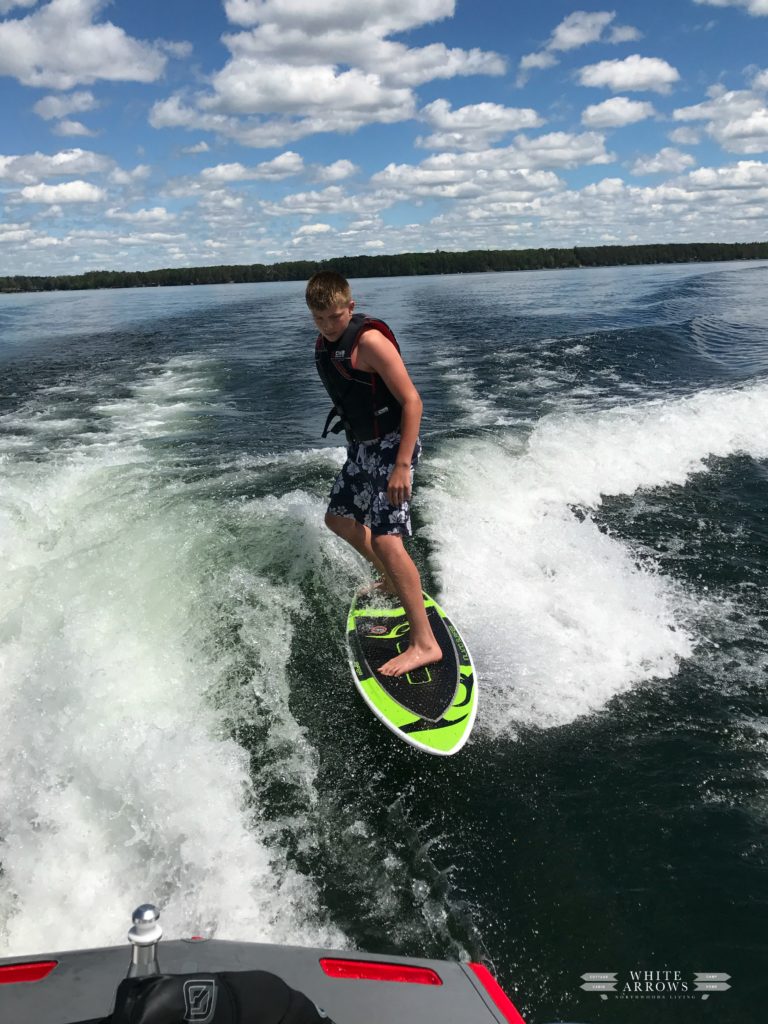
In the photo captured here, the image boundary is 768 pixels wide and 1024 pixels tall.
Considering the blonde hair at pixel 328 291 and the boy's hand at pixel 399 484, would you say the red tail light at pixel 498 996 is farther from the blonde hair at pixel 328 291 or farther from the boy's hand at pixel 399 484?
the blonde hair at pixel 328 291

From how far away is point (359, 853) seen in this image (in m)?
3.24

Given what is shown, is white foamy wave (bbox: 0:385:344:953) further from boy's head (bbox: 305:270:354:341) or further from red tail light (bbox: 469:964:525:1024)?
boy's head (bbox: 305:270:354:341)

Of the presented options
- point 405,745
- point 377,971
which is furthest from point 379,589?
point 377,971

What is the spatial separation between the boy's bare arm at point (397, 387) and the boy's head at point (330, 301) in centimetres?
17

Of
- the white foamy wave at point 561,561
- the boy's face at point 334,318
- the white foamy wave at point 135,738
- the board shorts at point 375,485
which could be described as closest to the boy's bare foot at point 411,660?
the white foamy wave at point 561,561

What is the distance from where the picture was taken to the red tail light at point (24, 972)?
2020mm

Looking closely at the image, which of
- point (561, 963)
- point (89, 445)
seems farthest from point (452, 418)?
point (561, 963)

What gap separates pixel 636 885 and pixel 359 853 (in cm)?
131

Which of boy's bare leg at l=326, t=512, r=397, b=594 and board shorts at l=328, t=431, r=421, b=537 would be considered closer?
board shorts at l=328, t=431, r=421, b=537

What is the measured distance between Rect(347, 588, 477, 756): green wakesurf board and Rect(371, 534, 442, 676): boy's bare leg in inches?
2.6

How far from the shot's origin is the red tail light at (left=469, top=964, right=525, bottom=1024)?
2045 mm

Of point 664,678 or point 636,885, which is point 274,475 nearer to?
point 664,678

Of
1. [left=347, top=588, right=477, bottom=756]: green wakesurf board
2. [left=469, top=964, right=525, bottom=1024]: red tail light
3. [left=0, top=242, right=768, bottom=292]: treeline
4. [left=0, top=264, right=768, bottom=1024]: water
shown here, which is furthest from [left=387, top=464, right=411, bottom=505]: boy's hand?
[left=0, top=242, right=768, bottom=292]: treeline

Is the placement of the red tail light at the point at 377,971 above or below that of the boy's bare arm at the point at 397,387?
below
